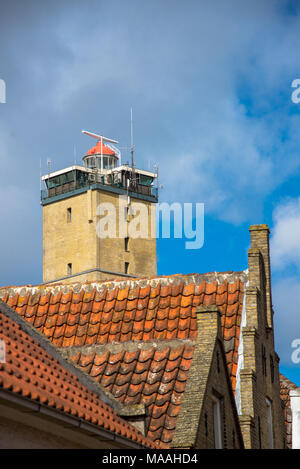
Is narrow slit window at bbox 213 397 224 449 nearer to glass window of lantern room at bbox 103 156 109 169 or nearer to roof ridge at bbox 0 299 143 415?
roof ridge at bbox 0 299 143 415

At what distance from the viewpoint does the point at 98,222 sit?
120 m

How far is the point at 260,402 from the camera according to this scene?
24.9 m

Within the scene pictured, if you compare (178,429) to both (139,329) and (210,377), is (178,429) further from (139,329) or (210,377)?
(139,329)

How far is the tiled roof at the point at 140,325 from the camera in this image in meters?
20.9

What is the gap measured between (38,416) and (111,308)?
1166cm

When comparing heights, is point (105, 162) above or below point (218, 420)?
above

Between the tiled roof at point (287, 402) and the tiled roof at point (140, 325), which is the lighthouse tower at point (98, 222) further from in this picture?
the tiled roof at point (140, 325)

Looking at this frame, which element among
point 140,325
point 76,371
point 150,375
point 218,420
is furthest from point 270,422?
point 76,371

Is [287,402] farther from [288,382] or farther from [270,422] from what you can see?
[270,422]

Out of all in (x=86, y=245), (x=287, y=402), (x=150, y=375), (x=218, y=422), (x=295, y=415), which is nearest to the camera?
(x=218, y=422)

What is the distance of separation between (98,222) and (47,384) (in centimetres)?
10508

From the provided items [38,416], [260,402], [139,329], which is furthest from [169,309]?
[38,416]

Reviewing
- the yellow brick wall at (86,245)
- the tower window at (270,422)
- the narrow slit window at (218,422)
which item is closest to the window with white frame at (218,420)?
the narrow slit window at (218,422)

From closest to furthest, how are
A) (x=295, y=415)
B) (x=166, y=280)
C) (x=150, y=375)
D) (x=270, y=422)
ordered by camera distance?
(x=150, y=375) → (x=166, y=280) → (x=270, y=422) → (x=295, y=415)
